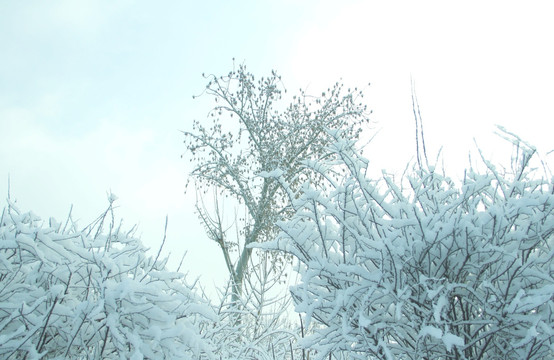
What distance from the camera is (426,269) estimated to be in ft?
6.33

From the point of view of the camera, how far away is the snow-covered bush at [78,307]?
1863mm

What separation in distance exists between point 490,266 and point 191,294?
4.87 ft

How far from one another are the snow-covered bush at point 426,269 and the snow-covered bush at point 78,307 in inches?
24.4

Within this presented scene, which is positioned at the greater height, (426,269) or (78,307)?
(426,269)

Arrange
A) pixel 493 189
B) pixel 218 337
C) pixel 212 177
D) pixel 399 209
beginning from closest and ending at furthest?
pixel 399 209 → pixel 493 189 → pixel 218 337 → pixel 212 177

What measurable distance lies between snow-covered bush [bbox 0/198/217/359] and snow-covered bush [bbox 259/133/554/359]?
0.62 meters

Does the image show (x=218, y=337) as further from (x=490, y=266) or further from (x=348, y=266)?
(x=490, y=266)

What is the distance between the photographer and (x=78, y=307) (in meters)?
1.87

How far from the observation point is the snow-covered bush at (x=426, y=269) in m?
1.81

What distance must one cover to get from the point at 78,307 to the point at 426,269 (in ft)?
4.99

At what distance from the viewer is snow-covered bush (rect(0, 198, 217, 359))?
1863 mm

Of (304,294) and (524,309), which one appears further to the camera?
(304,294)

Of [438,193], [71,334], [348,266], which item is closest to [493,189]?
[438,193]

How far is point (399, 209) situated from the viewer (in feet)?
6.70
